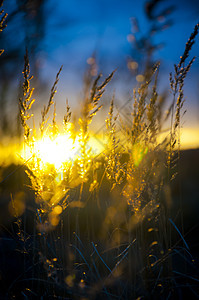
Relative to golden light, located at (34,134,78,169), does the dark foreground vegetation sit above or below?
below

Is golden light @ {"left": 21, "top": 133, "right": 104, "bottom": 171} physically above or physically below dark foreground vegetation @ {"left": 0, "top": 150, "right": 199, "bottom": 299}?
above

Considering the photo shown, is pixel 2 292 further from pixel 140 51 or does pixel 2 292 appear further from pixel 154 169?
pixel 140 51

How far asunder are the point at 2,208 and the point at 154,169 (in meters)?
2.02

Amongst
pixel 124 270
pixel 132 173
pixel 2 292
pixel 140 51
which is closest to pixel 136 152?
pixel 132 173

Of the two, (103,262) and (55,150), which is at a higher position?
(55,150)

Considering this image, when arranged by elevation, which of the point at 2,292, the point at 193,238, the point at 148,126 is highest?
the point at 148,126

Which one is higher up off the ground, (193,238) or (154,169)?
(154,169)

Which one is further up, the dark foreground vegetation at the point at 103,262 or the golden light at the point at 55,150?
the golden light at the point at 55,150

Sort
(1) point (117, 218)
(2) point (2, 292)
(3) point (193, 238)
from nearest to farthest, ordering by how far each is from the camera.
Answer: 1. (2) point (2, 292)
2. (1) point (117, 218)
3. (3) point (193, 238)

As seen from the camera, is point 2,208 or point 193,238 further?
point 2,208

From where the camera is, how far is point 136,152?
4.13 feet

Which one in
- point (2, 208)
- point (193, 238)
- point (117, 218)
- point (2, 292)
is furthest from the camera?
point (2, 208)

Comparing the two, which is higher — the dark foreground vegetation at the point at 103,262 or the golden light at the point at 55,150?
the golden light at the point at 55,150

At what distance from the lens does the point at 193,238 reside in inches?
92.7
